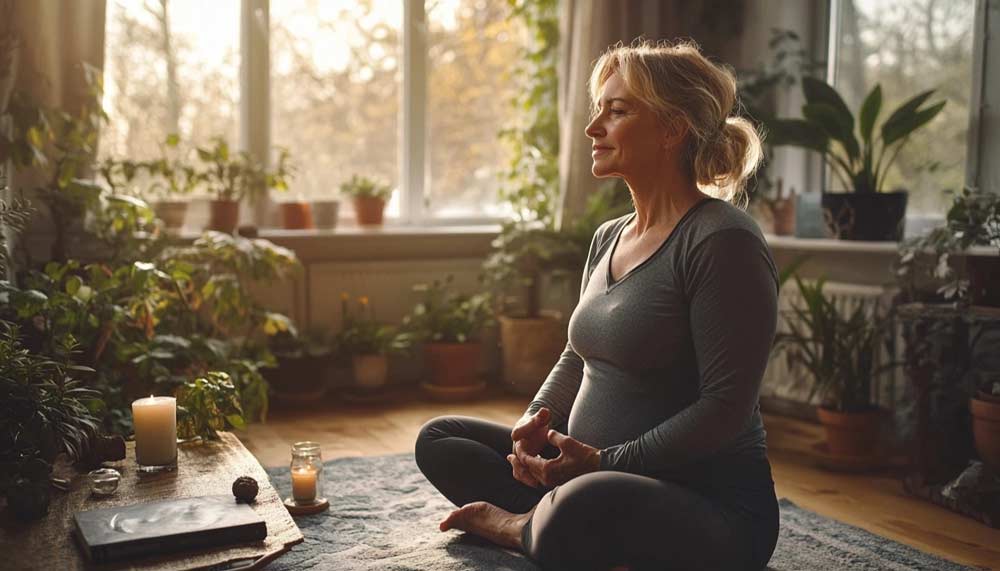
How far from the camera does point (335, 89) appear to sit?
4.25 m

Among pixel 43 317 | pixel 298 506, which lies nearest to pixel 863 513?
pixel 298 506

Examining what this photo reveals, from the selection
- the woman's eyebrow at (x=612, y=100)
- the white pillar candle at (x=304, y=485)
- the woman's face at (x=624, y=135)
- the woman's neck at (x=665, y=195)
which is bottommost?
the white pillar candle at (x=304, y=485)

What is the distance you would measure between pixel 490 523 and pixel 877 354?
6.10 feet

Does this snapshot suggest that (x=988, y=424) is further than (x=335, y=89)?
No

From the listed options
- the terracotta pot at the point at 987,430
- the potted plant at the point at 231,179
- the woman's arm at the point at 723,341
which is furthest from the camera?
the potted plant at the point at 231,179

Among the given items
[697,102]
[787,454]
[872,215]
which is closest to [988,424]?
[787,454]

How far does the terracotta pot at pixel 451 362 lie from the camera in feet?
13.0

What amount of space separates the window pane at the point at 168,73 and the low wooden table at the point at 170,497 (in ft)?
6.77

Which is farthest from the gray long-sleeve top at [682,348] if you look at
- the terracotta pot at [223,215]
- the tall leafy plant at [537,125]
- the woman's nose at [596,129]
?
the tall leafy plant at [537,125]

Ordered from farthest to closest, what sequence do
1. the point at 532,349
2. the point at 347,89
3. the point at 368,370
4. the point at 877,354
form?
1. the point at 347,89
2. the point at 532,349
3. the point at 368,370
4. the point at 877,354

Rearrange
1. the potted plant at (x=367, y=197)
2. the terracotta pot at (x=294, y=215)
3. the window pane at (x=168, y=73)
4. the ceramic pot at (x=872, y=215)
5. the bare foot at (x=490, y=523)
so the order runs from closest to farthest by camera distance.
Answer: the bare foot at (x=490, y=523) → the ceramic pot at (x=872, y=215) → the window pane at (x=168, y=73) → the terracotta pot at (x=294, y=215) → the potted plant at (x=367, y=197)

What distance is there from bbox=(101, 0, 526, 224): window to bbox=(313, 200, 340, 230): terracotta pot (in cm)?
16

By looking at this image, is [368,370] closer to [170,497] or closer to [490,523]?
[490,523]

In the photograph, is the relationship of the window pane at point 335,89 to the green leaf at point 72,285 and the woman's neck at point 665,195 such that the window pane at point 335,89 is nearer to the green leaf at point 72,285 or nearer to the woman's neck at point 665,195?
the green leaf at point 72,285
